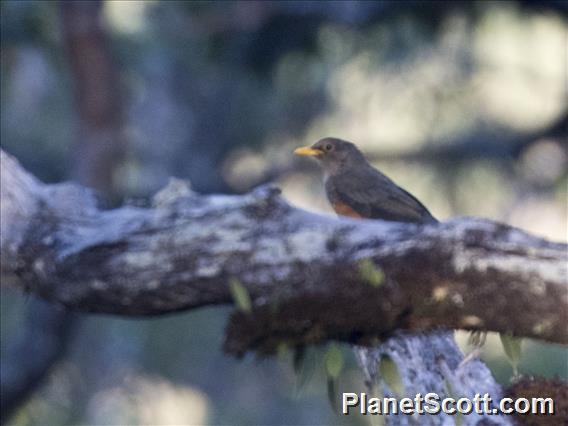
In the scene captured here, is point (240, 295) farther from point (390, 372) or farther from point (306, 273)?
point (390, 372)

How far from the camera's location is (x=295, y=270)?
3859mm

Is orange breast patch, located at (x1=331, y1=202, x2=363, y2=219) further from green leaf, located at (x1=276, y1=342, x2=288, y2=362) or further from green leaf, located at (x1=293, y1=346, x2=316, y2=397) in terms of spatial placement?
green leaf, located at (x1=276, y1=342, x2=288, y2=362)

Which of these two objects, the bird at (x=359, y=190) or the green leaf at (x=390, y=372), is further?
the bird at (x=359, y=190)

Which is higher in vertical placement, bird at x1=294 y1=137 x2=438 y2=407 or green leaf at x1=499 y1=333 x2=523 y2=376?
bird at x1=294 y1=137 x2=438 y2=407

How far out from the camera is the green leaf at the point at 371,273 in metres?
3.74

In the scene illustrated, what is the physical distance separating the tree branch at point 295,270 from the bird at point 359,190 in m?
1.77

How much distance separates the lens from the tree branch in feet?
11.8

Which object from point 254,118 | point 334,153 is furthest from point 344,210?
point 254,118

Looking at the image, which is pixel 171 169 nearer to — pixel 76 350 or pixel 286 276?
pixel 76 350

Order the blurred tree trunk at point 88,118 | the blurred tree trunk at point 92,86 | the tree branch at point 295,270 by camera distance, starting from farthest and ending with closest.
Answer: the blurred tree trunk at point 92,86, the blurred tree trunk at point 88,118, the tree branch at point 295,270

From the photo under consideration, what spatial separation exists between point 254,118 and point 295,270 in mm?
11842

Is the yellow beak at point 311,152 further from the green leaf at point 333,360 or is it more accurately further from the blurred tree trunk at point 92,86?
the blurred tree trunk at point 92,86

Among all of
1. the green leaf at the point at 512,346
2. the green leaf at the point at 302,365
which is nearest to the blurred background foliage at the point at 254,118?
the green leaf at the point at 302,365

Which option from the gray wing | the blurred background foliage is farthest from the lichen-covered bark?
the blurred background foliage
